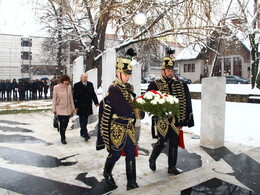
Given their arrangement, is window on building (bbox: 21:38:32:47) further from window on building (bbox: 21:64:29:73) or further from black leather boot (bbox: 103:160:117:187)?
black leather boot (bbox: 103:160:117:187)

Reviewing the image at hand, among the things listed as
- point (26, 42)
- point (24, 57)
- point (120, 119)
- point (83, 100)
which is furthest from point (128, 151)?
point (26, 42)

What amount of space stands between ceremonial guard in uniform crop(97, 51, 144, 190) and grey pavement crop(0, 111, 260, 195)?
1.79 ft

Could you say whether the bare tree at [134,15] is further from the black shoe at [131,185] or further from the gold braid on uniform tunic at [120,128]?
the black shoe at [131,185]

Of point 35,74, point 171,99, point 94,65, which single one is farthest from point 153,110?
point 35,74

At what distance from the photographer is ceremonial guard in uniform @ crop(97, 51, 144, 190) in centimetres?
397

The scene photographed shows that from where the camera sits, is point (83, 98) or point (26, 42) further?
point (26, 42)

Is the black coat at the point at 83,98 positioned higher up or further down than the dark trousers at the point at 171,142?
higher up

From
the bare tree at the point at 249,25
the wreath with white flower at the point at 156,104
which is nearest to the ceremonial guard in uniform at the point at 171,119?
the wreath with white flower at the point at 156,104

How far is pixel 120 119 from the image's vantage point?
4047 mm

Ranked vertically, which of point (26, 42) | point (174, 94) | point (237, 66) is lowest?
point (174, 94)

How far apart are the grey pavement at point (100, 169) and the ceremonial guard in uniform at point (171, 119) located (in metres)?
0.35

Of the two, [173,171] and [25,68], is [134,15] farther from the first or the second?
[25,68]

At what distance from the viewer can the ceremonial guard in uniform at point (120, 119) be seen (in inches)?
156

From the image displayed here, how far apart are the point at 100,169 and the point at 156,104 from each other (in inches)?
74.7
